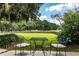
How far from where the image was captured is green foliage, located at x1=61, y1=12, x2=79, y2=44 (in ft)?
11.2

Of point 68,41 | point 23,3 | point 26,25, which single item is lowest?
point 68,41

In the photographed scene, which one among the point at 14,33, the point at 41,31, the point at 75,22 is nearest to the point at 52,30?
the point at 41,31

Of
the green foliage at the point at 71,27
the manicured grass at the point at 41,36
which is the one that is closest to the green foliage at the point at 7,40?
the manicured grass at the point at 41,36

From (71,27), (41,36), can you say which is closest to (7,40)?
(41,36)

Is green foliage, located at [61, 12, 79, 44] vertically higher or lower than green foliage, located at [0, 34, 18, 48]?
higher

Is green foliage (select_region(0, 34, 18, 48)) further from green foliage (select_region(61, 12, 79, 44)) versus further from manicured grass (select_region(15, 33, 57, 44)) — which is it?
green foliage (select_region(61, 12, 79, 44))

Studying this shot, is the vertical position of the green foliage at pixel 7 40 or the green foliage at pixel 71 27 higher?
the green foliage at pixel 71 27

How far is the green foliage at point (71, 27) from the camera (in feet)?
11.2

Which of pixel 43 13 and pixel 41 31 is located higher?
pixel 43 13

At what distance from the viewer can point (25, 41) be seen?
3.47 metres

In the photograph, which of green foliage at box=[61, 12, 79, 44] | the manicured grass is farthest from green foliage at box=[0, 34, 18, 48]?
green foliage at box=[61, 12, 79, 44]

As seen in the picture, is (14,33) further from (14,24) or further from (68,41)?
(68,41)

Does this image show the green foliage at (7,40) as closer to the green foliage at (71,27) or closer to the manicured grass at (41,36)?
the manicured grass at (41,36)

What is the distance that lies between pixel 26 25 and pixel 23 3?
13.5 inches
